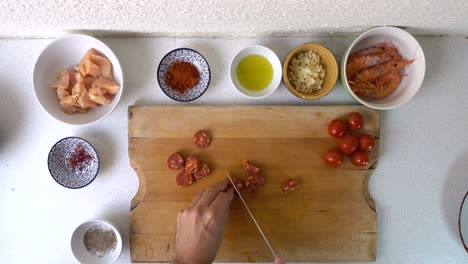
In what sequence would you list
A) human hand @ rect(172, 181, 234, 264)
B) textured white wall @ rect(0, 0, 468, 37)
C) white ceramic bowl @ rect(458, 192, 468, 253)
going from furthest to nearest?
white ceramic bowl @ rect(458, 192, 468, 253), human hand @ rect(172, 181, 234, 264), textured white wall @ rect(0, 0, 468, 37)

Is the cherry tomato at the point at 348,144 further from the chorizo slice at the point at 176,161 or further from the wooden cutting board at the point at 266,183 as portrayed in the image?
the chorizo slice at the point at 176,161

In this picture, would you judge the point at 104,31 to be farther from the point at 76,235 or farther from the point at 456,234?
the point at 456,234

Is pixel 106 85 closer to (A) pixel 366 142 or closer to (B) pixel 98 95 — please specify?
(B) pixel 98 95

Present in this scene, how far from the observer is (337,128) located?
48.4 inches

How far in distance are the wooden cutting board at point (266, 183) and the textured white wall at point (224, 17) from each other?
26 centimetres

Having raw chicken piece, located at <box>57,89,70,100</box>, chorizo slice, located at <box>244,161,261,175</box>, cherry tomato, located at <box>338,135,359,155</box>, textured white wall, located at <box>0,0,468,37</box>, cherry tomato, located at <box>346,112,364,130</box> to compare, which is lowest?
chorizo slice, located at <box>244,161,261,175</box>

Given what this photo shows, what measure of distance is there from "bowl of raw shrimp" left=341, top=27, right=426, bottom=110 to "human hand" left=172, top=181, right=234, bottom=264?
0.56 metres

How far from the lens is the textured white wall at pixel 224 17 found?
1006 millimetres

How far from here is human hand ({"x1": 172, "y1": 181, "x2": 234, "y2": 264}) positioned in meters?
1.14

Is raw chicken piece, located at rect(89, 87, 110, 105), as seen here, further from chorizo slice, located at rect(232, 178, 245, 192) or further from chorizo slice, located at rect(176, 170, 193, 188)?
chorizo slice, located at rect(232, 178, 245, 192)

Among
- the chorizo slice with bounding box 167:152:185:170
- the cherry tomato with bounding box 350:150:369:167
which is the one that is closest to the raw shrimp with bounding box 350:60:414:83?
the cherry tomato with bounding box 350:150:369:167

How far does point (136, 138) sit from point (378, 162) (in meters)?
0.84

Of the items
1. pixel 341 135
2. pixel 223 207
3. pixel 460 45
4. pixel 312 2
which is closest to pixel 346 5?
pixel 312 2

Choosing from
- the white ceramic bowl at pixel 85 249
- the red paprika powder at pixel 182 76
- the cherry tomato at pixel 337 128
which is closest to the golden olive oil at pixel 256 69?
the red paprika powder at pixel 182 76
